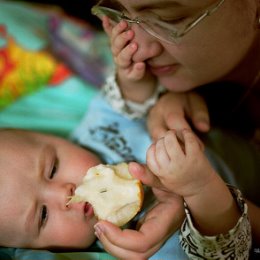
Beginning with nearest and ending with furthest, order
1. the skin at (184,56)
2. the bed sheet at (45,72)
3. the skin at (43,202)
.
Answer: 1. the skin at (184,56)
2. the skin at (43,202)
3. the bed sheet at (45,72)

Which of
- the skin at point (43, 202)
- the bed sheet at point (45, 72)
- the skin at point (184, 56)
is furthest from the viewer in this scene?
the bed sheet at point (45, 72)

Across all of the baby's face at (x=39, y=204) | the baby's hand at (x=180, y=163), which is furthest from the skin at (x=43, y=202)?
the baby's hand at (x=180, y=163)

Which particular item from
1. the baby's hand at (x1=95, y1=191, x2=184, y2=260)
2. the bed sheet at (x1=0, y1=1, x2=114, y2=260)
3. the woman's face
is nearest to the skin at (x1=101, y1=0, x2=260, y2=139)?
the woman's face

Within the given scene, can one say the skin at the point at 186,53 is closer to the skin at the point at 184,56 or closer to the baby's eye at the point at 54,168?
the skin at the point at 184,56

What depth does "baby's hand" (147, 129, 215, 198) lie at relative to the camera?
82 centimetres

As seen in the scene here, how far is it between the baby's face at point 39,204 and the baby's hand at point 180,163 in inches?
10.0

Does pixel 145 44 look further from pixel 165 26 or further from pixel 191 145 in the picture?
pixel 191 145

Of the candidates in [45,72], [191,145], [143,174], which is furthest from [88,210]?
[45,72]

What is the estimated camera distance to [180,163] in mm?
816

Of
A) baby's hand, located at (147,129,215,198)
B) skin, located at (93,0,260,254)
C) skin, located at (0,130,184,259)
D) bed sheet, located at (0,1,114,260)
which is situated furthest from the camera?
bed sheet, located at (0,1,114,260)

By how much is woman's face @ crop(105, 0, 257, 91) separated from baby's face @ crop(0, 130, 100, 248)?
0.97 feet

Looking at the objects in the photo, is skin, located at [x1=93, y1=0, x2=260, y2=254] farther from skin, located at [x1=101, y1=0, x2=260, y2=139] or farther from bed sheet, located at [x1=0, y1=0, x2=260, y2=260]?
bed sheet, located at [x1=0, y1=0, x2=260, y2=260]

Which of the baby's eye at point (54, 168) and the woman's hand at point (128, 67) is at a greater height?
the woman's hand at point (128, 67)

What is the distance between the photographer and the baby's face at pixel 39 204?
1.03 meters
